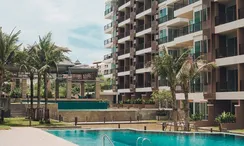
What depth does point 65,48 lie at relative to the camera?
36062mm

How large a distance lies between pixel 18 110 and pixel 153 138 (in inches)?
876

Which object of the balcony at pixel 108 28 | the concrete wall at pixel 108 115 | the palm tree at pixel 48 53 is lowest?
the concrete wall at pixel 108 115

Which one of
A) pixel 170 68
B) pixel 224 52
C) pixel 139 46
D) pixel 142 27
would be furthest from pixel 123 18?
pixel 170 68

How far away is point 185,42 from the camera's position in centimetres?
4462

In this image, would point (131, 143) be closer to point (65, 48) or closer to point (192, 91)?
point (65, 48)

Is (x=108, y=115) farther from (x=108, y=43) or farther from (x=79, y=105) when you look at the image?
(x=108, y=43)

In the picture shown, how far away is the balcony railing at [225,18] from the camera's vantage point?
35.7m

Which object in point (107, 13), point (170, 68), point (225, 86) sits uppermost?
point (107, 13)

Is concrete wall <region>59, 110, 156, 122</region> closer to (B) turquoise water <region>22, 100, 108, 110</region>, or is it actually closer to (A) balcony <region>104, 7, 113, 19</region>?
(B) turquoise water <region>22, 100, 108, 110</region>

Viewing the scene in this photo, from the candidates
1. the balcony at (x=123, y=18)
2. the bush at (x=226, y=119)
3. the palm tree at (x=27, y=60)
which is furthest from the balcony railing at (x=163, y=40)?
the palm tree at (x=27, y=60)

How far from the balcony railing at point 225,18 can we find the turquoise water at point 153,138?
41.8 feet

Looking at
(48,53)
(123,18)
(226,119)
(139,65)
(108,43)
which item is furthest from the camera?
(108,43)

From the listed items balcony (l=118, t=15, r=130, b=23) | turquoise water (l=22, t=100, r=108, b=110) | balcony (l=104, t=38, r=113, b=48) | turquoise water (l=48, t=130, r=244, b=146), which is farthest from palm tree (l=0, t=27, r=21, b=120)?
balcony (l=104, t=38, r=113, b=48)

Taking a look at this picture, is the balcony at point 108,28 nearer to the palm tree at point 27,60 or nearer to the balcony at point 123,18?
the balcony at point 123,18
